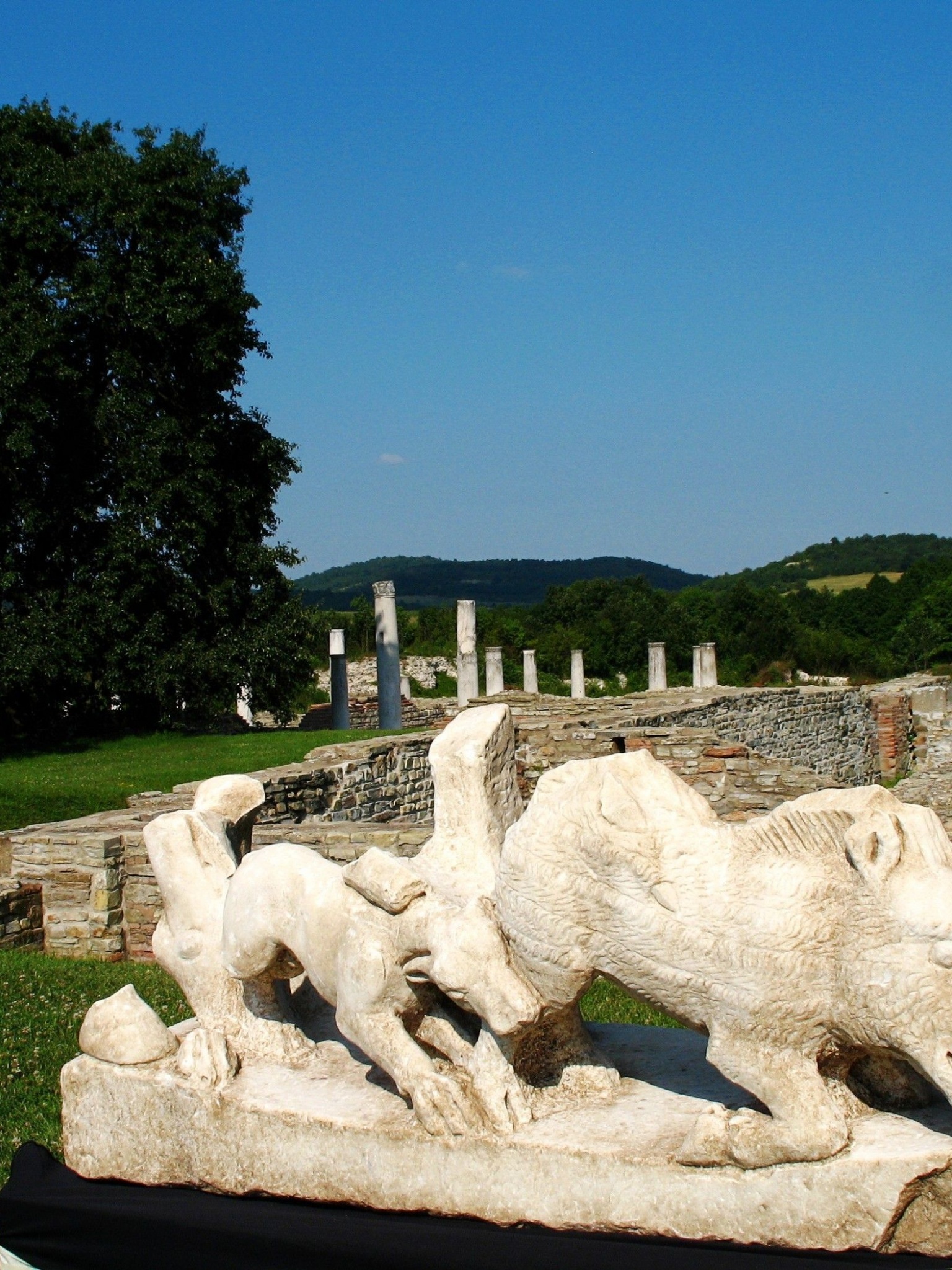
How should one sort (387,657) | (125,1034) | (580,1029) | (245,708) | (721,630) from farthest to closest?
(721,630) < (245,708) < (387,657) < (125,1034) < (580,1029)

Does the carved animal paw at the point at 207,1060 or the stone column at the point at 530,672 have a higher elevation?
the stone column at the point at 530,672

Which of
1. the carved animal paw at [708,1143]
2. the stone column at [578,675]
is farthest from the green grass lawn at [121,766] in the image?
the stone column at [578,675]

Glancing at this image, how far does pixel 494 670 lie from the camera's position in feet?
89.5

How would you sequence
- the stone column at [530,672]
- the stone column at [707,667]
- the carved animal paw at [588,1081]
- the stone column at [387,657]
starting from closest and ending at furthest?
the carved animal paw at [588,1081]
the stone column at [387,657]
the stone column at [707,667]
the stone column at [530,672]

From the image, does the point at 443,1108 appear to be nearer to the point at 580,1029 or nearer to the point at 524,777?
the point at 580,1029

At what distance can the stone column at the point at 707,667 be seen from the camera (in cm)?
2478

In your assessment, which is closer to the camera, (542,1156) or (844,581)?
(542,1156)

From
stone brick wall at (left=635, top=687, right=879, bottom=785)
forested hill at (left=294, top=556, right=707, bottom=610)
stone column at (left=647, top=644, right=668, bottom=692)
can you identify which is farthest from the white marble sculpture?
forested hill at (left=294, top=556, right=707, bottom=610)

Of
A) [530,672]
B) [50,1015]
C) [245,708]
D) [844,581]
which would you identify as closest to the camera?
[50,1015]

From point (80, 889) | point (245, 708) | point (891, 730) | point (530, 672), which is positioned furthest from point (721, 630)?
point (80, 889)

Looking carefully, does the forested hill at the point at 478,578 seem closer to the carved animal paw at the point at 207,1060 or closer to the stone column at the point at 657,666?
the stone column at the point at 657,666

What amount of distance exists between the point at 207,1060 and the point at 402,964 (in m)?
0.75

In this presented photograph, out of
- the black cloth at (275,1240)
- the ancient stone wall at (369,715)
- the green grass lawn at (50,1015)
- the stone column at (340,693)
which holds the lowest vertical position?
the green grass lawn at (50,1015)

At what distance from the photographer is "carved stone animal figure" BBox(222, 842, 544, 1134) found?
274 cm
